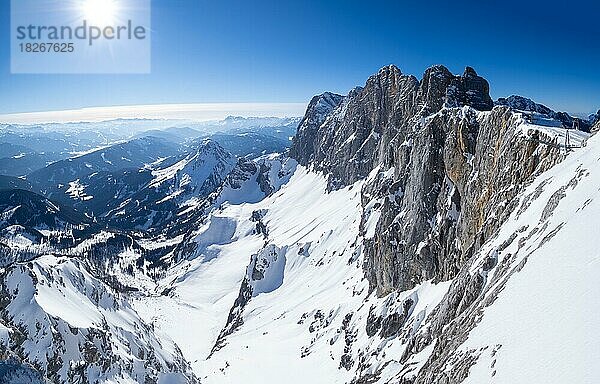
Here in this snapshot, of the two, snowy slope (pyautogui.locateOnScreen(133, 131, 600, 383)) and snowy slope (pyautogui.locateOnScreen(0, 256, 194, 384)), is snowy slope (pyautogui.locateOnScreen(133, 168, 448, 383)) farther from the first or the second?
snowy slope (pyautogui.locateOnScreen(0, 256, 194, 384))

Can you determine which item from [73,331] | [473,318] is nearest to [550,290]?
[473,318]

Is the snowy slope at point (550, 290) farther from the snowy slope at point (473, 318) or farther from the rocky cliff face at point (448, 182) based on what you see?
the rocky cliff face at point (448, 182)

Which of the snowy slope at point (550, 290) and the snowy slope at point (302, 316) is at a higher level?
the snowy slope at point (550, 290)

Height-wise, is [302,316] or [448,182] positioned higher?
[448,182]

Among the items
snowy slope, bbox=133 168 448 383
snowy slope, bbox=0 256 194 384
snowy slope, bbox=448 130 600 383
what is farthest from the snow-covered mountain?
snowy slope, bbox=133 168 448 383

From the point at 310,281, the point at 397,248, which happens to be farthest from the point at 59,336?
the point at 310,281

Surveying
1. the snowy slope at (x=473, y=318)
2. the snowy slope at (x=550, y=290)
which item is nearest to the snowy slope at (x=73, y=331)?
the snowy slope at (x=473, y=318)

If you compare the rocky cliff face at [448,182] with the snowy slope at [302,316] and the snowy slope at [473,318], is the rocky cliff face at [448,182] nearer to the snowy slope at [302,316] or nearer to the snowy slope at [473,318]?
the snowy slope at [473,318]

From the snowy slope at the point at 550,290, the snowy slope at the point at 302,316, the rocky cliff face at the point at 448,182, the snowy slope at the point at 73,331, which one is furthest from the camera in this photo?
the snowy slope at the point at 302,316

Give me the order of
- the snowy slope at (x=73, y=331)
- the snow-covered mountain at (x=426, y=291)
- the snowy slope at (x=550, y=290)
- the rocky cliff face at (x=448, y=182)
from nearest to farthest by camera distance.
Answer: the snowy slope at (x=550, y=290)
the snow-covered mountain at (x=426, y=291)
the rocky cliff face at (x=448, y=182)
the snowy slope at (x=73, y=331)

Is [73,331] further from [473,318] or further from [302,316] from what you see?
[473,318]

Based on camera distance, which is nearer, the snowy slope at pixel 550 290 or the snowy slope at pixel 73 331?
the snowy slope at pixel 550 290

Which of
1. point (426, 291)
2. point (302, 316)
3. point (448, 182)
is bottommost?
point (302, 316)
